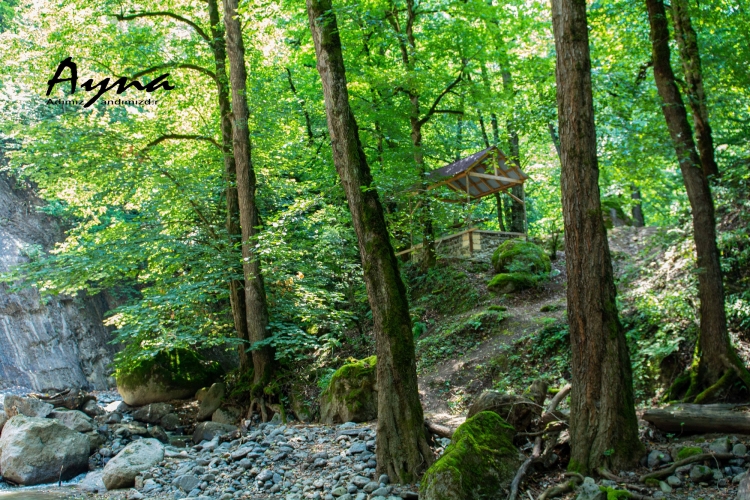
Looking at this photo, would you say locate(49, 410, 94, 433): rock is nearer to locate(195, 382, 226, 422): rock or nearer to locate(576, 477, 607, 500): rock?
locate(195, 382, 226, 422): rock

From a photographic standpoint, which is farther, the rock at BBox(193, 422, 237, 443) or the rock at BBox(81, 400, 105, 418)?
the rock at BBox(81, 400, 105, 418)

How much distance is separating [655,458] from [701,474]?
416 mm

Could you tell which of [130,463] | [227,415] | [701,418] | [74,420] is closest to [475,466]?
[701,418]

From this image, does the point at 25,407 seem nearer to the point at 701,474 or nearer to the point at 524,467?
the point at 524,467

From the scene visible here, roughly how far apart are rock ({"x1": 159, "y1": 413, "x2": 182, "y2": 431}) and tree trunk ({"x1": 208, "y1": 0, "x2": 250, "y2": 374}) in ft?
5.50

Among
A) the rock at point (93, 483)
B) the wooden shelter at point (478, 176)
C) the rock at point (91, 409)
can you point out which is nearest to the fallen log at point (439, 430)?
the rock at point (93, 483)

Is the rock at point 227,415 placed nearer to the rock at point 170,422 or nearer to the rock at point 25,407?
the rock at point 170,422

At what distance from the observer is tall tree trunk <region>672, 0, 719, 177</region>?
7.18 metres

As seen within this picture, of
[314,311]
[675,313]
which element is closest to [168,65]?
[314,311]

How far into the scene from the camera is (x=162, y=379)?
13086mm

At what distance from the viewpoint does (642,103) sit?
300 inches

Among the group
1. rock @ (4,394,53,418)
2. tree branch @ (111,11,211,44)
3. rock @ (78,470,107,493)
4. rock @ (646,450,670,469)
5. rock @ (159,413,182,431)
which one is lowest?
rock @ (159,413,182,431)

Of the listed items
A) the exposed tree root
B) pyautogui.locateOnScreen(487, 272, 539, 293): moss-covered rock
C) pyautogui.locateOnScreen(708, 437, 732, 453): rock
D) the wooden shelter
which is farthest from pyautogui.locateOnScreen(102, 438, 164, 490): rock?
the wooden shelter

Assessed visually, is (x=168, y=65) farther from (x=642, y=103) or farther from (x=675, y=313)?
(x=675, y=313)
